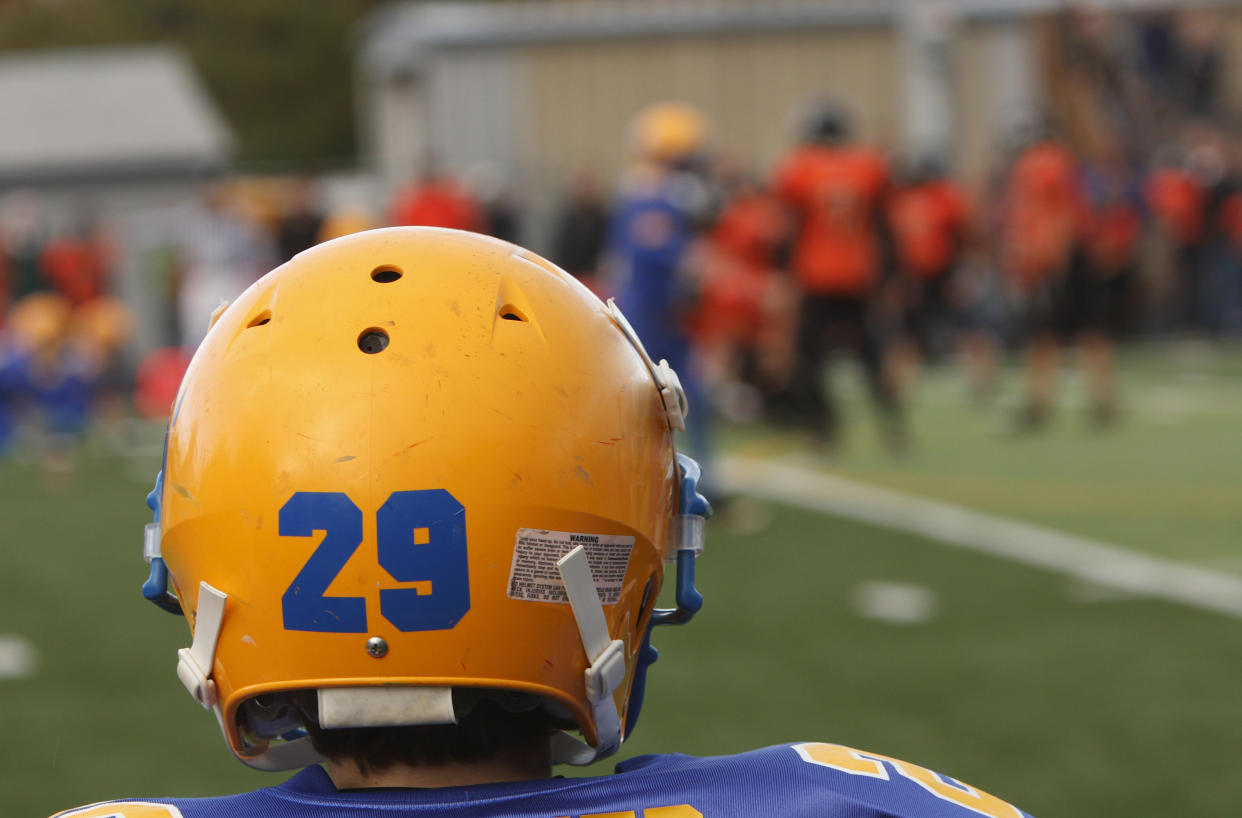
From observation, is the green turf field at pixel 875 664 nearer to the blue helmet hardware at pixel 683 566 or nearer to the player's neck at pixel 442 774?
the blue helmet hardware at pixel 683 566

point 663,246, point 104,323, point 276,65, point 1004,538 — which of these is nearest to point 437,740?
point 1004,538

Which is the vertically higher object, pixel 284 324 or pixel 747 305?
pixel 284 324

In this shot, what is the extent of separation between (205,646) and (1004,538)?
6.54 meters

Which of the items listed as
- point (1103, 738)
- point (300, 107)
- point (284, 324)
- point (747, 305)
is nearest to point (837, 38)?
point (747, 305)

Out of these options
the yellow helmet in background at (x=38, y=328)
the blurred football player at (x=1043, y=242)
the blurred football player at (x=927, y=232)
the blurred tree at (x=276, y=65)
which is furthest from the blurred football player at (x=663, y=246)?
the blurred tree at (x=276, y=65)

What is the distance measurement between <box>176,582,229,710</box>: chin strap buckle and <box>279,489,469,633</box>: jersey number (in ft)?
0.41

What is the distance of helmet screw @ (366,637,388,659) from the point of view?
177 cm

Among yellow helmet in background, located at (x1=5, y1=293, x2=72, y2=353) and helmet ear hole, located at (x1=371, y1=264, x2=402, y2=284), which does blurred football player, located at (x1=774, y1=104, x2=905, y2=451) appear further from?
helmet ear hole, located at (x1=371, y1=264, x2=402, y2=284)

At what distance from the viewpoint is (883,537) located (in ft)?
26.9

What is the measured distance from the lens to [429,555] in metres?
1.77

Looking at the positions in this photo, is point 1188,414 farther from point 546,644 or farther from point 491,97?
point 546,644

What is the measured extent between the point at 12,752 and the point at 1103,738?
113 inches

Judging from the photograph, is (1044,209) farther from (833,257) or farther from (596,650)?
(596,650)

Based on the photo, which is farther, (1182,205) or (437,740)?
(1182,205)
